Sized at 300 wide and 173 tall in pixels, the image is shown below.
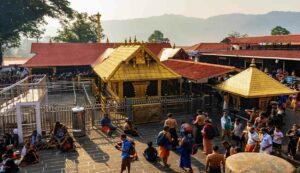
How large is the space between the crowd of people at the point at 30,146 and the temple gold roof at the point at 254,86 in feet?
32.4

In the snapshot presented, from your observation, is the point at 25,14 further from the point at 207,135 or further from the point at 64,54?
the point at 207,135

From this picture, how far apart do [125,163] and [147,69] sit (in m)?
11.2

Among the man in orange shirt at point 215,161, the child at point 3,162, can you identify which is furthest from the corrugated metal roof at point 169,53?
the man in orange shirt at point 215,161

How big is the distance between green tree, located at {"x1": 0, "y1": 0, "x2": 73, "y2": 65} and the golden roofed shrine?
30243 millimetres

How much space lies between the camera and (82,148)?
13867mm

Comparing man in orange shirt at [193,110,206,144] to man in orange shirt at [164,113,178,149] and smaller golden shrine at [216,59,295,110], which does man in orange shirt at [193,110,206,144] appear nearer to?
man in orange shirt at [164,113,178,149]

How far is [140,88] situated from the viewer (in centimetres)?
2111

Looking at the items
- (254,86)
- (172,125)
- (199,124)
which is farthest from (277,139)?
(254,86)

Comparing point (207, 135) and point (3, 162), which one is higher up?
point (207, 135)

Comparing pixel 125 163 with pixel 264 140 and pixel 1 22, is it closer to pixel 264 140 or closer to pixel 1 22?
pixel 264 140

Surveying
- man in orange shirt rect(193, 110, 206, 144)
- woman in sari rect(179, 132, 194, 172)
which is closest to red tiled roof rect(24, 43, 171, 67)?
man in orange shirt rect(193, 110, 206, 144)

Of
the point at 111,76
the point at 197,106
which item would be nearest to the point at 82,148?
the point at 111,76

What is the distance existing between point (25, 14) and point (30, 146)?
3871 centimetres

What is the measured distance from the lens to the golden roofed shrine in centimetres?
2033
